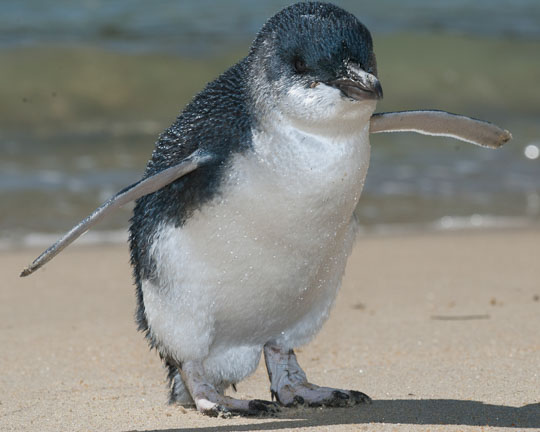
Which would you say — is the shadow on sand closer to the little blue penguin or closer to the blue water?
the little blue penguin

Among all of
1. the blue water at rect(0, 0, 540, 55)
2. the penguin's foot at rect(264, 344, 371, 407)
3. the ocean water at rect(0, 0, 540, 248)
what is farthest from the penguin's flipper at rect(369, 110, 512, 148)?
the blue water at rect(0, 0, 540, 55)

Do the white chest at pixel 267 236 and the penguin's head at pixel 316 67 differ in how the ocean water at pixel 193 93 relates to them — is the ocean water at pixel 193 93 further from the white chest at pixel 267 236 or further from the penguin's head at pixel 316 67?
the penguin's head at pixel 316 67

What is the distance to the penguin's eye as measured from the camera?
2.69m

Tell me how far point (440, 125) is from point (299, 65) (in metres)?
0.66

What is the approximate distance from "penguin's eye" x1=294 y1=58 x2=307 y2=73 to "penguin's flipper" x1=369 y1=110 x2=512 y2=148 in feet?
1.57

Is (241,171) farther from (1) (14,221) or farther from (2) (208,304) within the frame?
(1) (14,221)

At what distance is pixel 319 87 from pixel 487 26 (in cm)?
1214

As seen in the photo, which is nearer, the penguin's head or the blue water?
the penguin's head

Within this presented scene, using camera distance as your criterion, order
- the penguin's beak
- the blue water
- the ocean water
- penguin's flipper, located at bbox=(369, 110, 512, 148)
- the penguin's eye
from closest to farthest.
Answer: the penguin's beak, the penguin's eye, penguin's flipper, located at bbox=(369, 110, 512, 148), the ocean water, the blue water

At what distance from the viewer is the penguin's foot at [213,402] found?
3.00m

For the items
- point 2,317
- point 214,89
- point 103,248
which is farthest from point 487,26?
point 214,89

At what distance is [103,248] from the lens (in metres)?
6.07

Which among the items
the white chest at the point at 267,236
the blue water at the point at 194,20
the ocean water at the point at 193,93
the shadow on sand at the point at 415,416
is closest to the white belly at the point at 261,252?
the white chest at the point at 267,236

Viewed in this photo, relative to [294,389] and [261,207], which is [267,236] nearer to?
[261,207]
